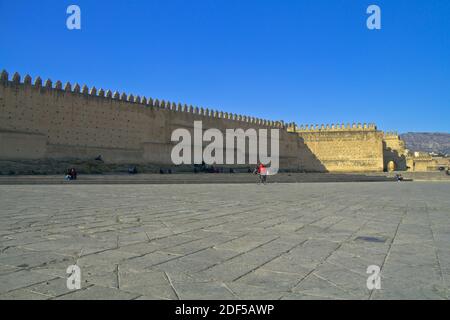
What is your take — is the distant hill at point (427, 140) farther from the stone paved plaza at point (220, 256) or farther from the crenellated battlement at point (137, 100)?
the stone paved plaza at point (220, 256)

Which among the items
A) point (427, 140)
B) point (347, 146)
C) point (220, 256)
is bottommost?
point (220, 256)

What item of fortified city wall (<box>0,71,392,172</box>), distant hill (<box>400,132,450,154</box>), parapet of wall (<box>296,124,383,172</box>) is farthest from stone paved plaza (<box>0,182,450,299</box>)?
distant hill (<box>400,132,450,154</box>)

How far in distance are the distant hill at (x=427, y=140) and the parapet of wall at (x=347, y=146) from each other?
323ft

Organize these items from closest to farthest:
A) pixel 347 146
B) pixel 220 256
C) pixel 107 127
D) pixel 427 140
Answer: pixel 220 256
pixel 107 127
pixel 347 146
pixel 427 140

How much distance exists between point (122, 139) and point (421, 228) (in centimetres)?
2302

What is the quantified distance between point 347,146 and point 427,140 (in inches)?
4770

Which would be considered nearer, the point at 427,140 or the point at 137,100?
the point at 137,100

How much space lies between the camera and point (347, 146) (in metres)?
37.0

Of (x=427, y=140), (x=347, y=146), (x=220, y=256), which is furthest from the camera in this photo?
(x=427, y=140)

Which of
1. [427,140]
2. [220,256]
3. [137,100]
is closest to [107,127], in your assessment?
[137,100]

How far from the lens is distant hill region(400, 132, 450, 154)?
415 ft

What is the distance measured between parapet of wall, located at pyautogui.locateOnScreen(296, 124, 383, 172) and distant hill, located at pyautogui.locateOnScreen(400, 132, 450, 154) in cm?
9830

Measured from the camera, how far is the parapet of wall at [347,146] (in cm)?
3622

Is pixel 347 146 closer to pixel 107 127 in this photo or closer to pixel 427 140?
pixel 107 127
